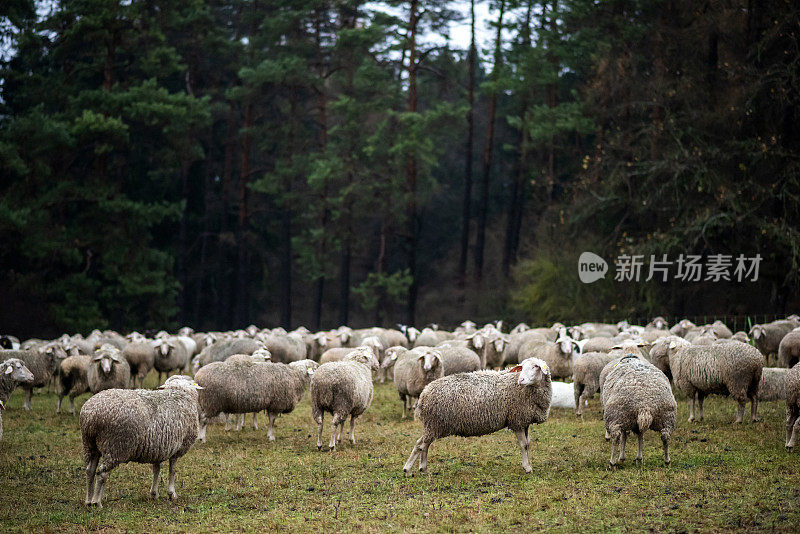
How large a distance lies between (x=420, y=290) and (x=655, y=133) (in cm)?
2525

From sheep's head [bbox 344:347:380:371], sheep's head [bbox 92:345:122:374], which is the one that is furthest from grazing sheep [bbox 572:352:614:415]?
sheep's head [bbox 92:345:122:374]

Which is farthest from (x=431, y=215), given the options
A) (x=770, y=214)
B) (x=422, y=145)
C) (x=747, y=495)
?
(x=747, y=495)

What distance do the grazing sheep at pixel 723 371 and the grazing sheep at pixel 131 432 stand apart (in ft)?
26.0

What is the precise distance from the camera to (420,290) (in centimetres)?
4881

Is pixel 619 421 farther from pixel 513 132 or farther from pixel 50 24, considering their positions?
pixel 513 132

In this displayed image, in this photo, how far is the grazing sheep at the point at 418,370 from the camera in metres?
12.8

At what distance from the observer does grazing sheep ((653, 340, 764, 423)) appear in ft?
37.7

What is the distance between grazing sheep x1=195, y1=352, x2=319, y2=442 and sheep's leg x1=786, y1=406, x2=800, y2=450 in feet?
24.0

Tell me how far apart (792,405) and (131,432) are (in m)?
8.27

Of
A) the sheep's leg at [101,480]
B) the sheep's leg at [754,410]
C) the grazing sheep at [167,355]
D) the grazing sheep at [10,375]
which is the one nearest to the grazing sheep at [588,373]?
the sheep's leg at [754,410]

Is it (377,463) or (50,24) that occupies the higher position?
(50,24)

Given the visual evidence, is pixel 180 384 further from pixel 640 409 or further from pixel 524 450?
pixel 640 409

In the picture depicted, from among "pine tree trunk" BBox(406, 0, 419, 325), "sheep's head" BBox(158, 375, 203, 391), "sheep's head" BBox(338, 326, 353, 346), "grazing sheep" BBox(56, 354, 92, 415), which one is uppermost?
"pine tree trunk" BBox(406, 0, 419, 325)

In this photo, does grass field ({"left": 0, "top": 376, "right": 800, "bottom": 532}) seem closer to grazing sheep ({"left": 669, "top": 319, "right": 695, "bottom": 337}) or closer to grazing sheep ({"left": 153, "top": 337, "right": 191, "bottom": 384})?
grazing sheep ({"left": 153, "top": 337, "right": 191, "bottom": 384})
